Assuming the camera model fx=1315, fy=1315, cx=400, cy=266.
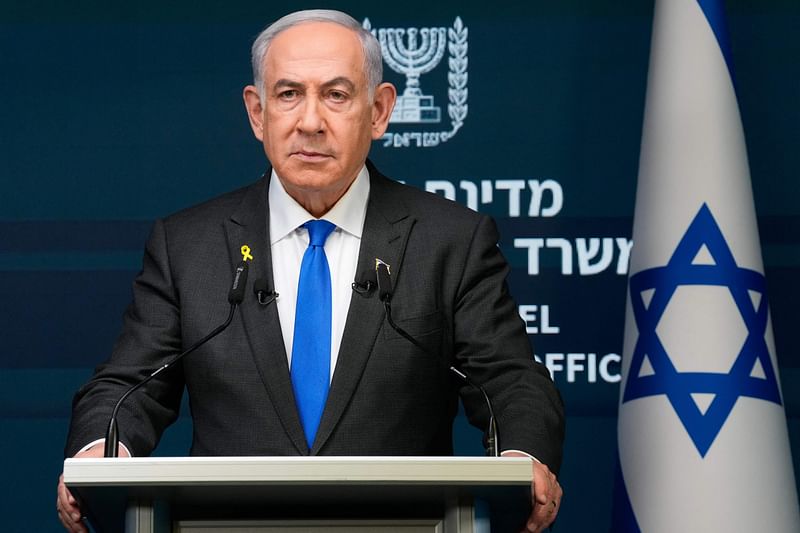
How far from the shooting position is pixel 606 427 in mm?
4066

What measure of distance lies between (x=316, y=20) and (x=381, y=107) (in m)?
0.26

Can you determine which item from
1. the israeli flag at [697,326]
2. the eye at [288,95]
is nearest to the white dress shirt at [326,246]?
the eye at [288,95]

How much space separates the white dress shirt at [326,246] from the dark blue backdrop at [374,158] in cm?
131

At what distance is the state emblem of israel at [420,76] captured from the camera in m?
4.17

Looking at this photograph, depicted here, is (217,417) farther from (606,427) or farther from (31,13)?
(31,13)

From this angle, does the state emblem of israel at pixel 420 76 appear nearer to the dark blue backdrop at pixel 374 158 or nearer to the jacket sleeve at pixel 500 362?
the dark blue backdrop at pixel 374 158

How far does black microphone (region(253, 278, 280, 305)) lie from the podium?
570 millimetres

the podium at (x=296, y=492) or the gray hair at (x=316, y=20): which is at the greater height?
the gray hair at (x=316, y=20)

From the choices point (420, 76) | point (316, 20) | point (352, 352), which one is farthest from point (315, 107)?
point (420, 76)

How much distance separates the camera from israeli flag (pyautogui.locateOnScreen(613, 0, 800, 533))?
3510 millimetres

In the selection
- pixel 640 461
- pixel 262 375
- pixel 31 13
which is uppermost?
pixel 31 13

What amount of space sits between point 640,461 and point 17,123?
2.23 meters

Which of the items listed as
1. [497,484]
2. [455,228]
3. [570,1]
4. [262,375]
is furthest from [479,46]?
[497,484]

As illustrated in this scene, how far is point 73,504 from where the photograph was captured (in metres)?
2.20
